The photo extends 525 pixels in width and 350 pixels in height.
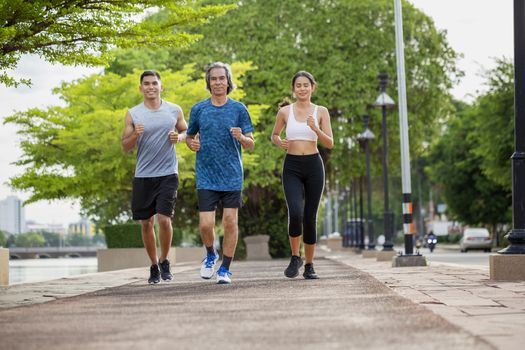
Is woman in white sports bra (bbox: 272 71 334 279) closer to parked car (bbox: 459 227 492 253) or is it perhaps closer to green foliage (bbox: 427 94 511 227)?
parked car (bbox: 459 227 492 253)

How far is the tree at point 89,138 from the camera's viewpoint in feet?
99.7

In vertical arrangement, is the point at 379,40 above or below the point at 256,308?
above

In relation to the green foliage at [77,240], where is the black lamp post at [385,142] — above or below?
above

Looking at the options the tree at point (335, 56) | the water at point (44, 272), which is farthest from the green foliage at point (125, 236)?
the tree at point (335, 56)

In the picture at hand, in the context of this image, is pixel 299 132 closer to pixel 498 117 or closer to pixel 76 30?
pixel 76 30

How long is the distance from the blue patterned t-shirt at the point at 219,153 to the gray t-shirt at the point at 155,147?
0.48 m

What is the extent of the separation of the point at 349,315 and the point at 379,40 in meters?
33.8

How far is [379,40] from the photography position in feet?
129

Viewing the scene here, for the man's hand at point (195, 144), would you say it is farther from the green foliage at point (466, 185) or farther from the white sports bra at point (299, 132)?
the green foliage at point (466, 185)

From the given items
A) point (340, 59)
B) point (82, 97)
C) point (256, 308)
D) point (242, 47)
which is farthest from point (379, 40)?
point (256, 308)

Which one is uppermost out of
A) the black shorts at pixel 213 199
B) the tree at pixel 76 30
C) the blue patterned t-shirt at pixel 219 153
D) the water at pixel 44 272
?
the tree at pixel 76 30

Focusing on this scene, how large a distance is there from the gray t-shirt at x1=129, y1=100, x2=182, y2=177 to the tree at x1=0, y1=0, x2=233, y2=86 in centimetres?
253

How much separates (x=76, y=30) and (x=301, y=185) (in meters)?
4.17

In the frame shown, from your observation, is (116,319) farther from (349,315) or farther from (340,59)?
(340,59)
